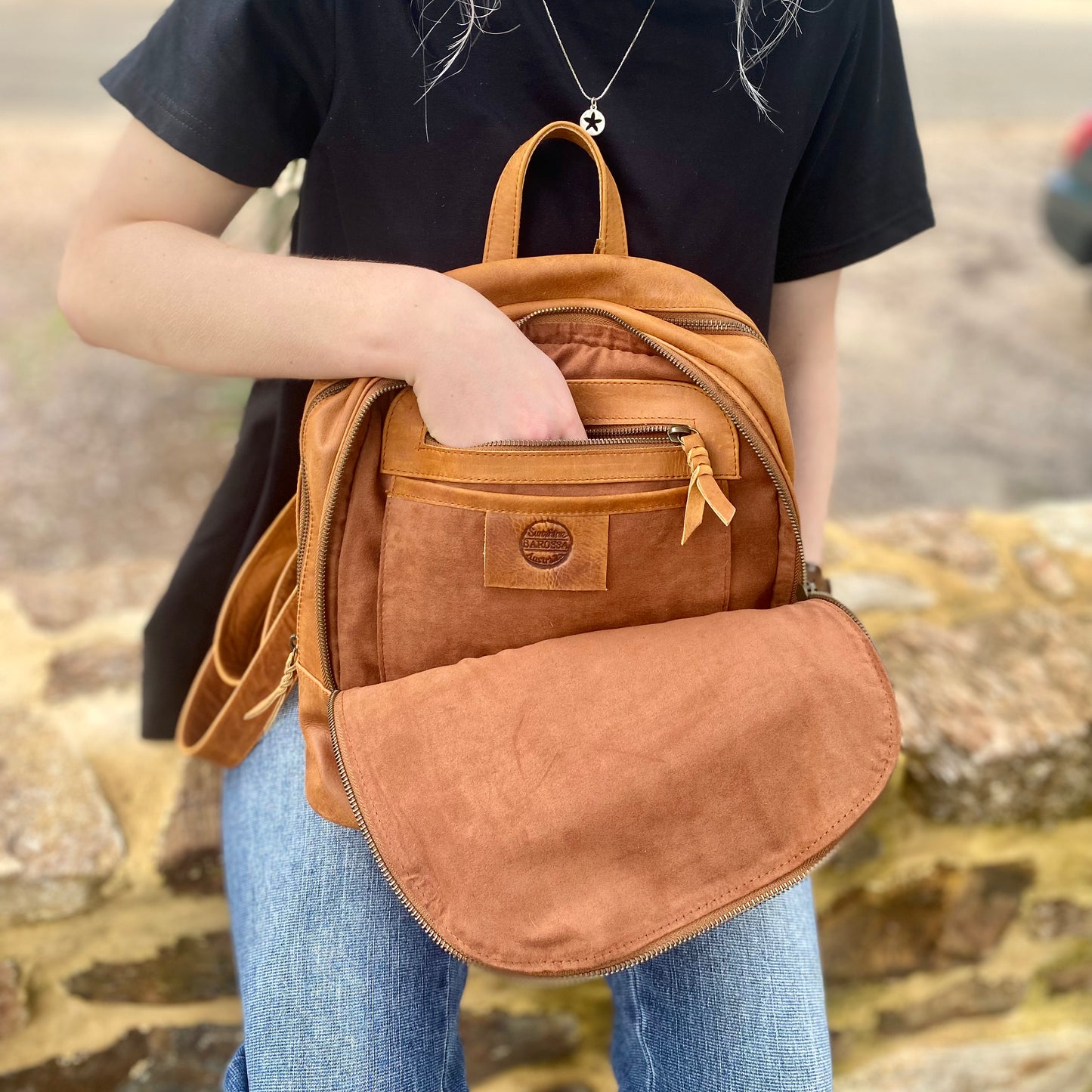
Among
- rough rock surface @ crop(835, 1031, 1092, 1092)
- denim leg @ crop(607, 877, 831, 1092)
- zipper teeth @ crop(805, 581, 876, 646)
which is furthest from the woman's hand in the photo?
rough rock surface @ crop(835, 1031, 1092, 1092)

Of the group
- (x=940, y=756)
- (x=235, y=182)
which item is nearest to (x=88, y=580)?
(x=235, y=182)

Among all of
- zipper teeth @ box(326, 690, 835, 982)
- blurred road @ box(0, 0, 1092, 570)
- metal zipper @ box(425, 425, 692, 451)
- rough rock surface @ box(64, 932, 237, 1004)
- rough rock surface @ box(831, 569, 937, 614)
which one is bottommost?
blurred road @ box(0, 0, 1092, 570)

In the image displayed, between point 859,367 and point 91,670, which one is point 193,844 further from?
point 859,367

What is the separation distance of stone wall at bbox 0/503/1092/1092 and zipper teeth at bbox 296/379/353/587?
556 millimetres

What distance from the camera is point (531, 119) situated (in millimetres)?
1057

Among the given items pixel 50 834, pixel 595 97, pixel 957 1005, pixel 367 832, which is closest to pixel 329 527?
pixel 367 832

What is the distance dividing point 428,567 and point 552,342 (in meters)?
0.26

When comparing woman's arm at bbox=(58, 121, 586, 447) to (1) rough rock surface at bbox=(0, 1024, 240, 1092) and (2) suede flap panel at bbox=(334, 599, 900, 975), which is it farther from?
(1) rough rock surface at bbox=(0, 1024, 240, 1092)

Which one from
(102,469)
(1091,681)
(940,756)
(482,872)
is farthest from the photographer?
(102,469)

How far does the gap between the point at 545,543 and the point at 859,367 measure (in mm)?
4604

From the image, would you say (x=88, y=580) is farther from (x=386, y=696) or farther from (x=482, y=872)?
(x=482, y=872)

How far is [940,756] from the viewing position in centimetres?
152

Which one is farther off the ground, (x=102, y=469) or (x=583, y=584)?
(x=583, y=584)

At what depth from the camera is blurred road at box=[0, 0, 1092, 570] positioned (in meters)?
4.06
